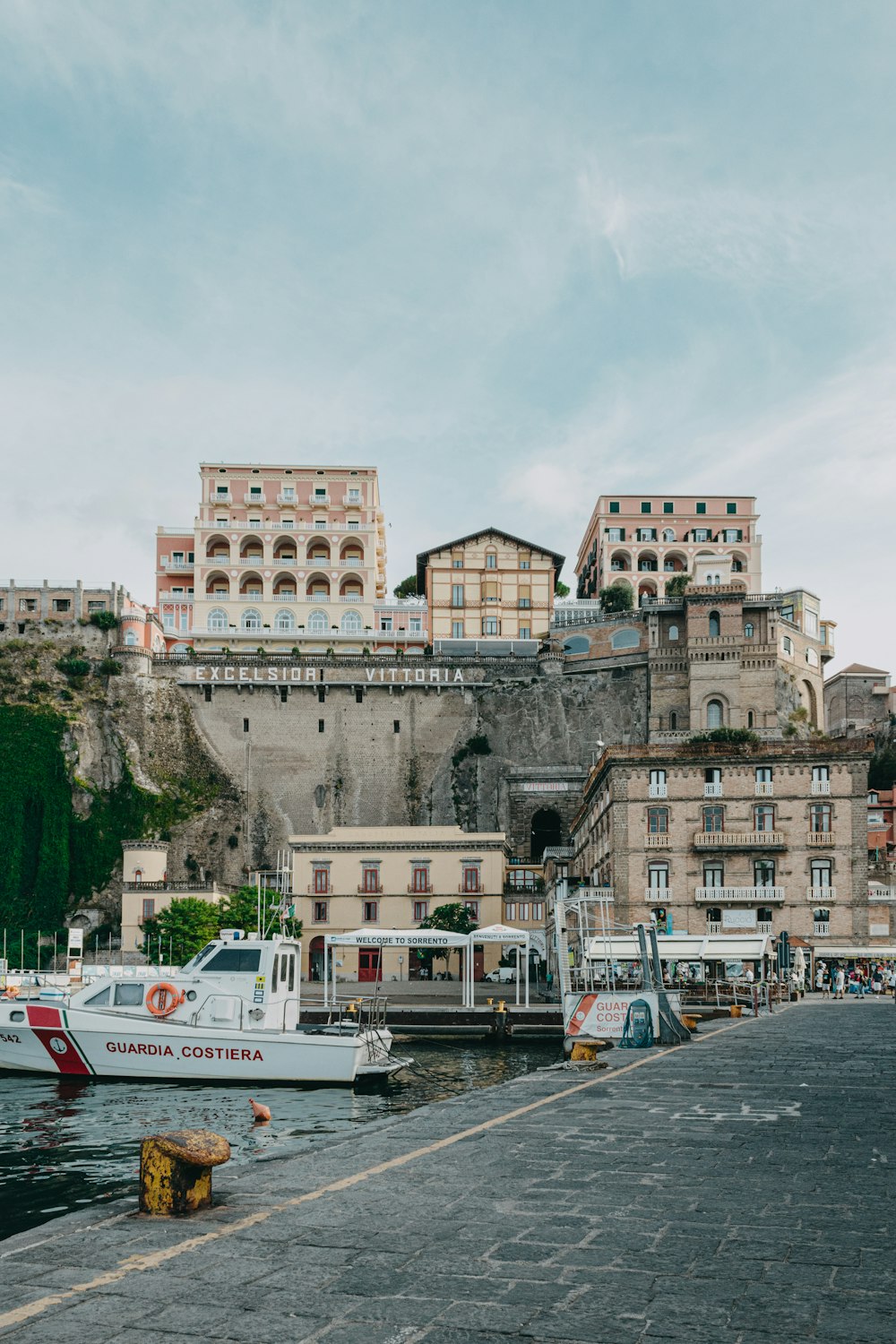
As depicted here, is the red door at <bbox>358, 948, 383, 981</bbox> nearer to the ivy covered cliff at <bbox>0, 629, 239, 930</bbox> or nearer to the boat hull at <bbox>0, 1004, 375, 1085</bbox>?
the ivy covered cliff at <bbox>0, 629, 239, 930</bbox>

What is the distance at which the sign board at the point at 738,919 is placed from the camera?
51.5 m

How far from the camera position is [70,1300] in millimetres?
6625

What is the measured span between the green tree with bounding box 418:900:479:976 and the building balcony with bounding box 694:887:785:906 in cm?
1557

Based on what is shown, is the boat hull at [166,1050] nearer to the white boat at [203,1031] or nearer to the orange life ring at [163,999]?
the white boat at [203,1031]

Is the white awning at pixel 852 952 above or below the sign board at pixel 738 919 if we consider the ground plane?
below

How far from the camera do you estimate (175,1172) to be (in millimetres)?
8586

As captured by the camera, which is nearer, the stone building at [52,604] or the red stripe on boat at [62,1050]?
the red stripe on boat at [62,1050]

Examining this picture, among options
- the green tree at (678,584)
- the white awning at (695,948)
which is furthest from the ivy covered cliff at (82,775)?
the white awning at (695,948)

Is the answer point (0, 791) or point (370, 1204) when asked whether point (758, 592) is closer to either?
point (0, 791)

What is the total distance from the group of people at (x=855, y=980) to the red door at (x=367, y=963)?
2205cm

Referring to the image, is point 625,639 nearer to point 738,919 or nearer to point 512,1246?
point 738,919

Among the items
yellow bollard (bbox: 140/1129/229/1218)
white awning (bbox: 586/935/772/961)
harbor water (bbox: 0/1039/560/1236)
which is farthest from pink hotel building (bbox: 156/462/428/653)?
yellow bollard (bbox: 140/1129/229/1218)

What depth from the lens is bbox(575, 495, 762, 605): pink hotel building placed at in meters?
105

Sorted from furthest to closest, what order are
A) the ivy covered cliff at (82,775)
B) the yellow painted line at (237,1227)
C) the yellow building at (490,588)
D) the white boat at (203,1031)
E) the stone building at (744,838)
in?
1. the yellow building at (490,588)
2. the ivy covered cliff at (82,775)
3. the stone building at (744,838)
4. the white boat at (203,1031)
5. the yellow painted line at (237,1227)
